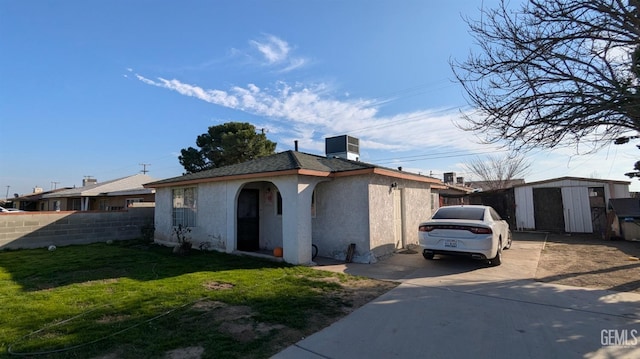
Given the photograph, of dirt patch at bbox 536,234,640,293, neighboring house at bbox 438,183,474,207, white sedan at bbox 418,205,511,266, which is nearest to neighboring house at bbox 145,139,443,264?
white sedan at bbox 418,205,511,266

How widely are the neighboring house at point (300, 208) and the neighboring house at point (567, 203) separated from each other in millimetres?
7726

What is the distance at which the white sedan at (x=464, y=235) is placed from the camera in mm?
Result: 7324

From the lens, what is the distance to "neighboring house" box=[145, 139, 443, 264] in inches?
333

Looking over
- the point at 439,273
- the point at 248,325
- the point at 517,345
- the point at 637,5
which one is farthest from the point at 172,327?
the point at 637,5

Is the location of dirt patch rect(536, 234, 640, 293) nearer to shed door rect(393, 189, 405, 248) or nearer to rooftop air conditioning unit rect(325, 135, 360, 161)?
shed door rect(393, 189, 405, 248)

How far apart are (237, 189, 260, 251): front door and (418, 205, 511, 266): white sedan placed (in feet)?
18.2

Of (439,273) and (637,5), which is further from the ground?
(637,5)

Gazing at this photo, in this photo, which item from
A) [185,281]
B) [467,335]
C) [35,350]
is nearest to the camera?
[35,350]

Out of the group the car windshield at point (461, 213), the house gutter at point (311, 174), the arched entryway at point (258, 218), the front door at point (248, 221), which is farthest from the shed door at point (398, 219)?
the front door at point (248, 221)

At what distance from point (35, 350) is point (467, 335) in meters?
4.96

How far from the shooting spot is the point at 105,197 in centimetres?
2456

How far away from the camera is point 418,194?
12.1 metres

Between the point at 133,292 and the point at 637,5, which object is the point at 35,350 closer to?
the point at 133,292

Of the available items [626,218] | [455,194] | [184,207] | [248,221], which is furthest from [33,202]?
[626,218]
